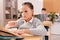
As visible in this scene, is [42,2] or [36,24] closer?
[36,24]

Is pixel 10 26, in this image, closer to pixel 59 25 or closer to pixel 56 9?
pixel 59 25

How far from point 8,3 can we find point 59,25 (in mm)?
2156

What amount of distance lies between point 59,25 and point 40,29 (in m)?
4.65

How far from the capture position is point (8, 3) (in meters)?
5.62

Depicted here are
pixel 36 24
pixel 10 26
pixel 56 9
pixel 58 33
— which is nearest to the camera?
pixel 36 24

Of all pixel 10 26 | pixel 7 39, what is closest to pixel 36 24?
pixel 10 26

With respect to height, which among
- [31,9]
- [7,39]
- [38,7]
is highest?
[38,7]

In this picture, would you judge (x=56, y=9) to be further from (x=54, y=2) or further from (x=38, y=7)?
(x=38, y=7)

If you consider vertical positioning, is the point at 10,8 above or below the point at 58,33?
above

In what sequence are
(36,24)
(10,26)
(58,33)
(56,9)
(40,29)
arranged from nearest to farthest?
(40,29) → (36,24) → (10,26) → (58,33) → (56,9)

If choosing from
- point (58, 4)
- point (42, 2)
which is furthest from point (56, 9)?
point (42, 2)

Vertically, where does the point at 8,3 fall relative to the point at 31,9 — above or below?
above

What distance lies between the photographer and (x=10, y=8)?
5.75 meters

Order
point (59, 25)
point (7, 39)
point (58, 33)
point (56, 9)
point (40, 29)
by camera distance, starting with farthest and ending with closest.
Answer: point (56, 9)
point (59, 25)
point (58, 33)
point (40, 29)
point (7, 39)
